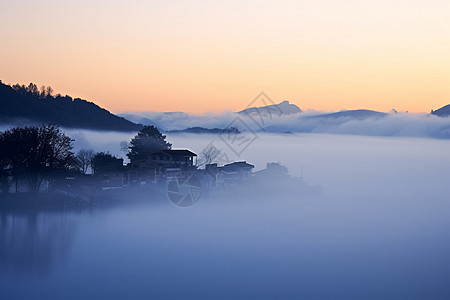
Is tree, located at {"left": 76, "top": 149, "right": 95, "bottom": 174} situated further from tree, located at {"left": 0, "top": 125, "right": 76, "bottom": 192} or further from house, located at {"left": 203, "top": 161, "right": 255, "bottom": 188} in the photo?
house, located at {"left": 203, "top": 161, "right": 255, "bottom": 188}

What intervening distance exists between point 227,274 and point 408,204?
13194 mm

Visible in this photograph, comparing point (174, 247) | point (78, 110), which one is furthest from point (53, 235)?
point (78, 110)

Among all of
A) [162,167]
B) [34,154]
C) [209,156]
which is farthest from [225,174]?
[34,154]

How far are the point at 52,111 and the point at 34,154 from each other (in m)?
22.7

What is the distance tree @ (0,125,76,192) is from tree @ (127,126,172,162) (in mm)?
4198

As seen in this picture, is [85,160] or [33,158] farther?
[85,160]

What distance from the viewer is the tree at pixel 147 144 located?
17.3 metres

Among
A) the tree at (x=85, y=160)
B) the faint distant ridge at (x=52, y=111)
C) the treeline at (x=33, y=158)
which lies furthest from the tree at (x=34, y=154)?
the faint distant ridge at (x=52, y=111)

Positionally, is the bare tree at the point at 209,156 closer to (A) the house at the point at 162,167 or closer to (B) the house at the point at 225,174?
(B) the house at the point at 225,174

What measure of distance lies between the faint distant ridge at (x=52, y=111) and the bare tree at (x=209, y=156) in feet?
52.2

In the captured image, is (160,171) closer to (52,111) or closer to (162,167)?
(162,167)

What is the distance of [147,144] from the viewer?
57.3 ft

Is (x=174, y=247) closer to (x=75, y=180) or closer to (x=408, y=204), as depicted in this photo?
(x=75, y=180)

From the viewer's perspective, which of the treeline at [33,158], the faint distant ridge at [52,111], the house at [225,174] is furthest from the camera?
the faint distant ridge at [52,111]
